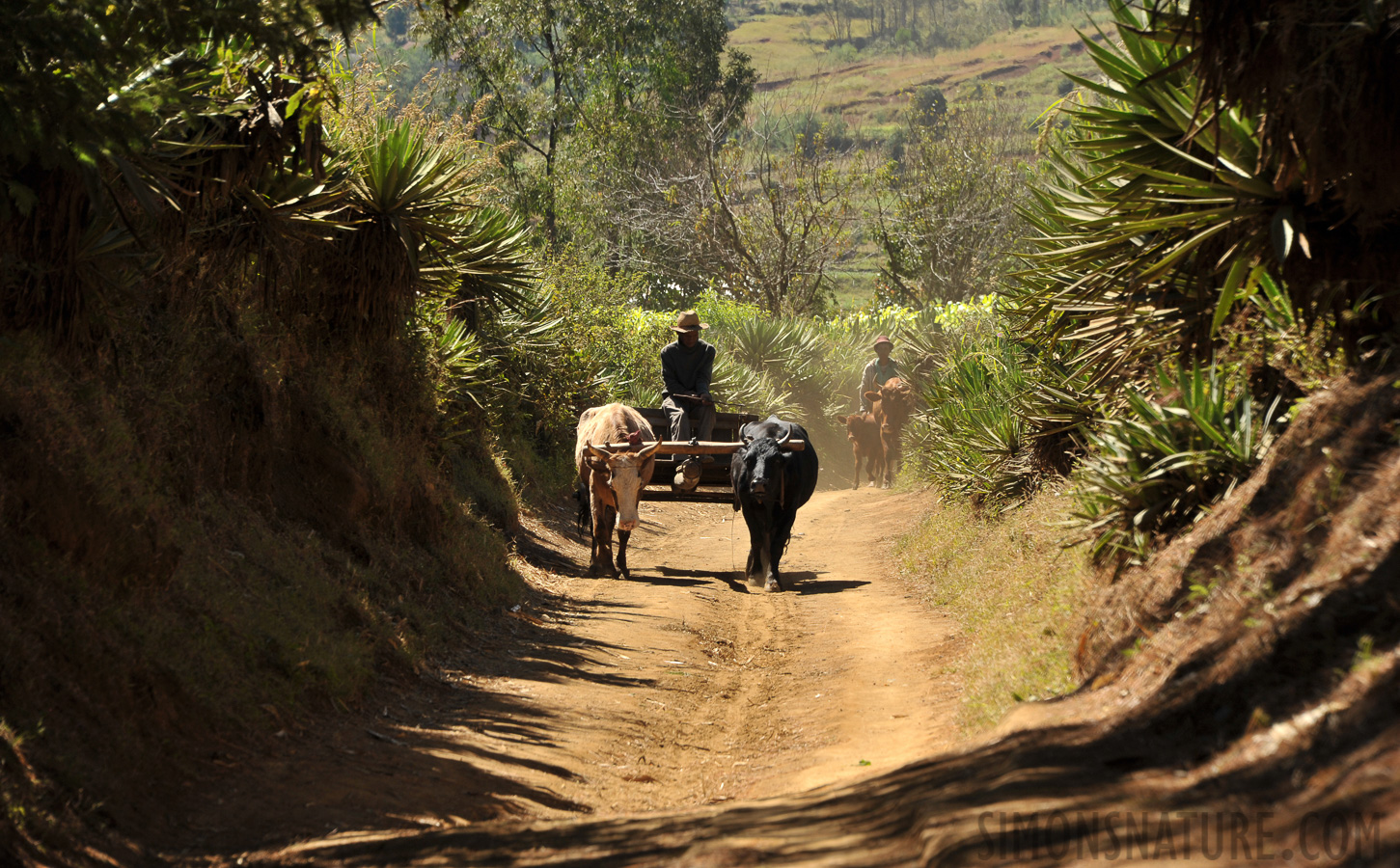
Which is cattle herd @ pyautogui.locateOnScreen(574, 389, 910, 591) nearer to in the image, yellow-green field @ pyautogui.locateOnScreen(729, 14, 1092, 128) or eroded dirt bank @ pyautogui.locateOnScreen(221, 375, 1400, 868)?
eroded dirt bank @ pyautogui.locateOnScreen(221, 375, 1400, 868)

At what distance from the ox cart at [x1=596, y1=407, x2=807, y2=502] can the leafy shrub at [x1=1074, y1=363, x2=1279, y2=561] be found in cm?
569

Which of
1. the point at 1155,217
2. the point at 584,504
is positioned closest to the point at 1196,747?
the point at 1155,217

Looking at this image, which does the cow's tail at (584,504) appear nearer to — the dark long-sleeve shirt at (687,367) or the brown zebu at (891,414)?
the dark long-sleeve shirt at (687,367)

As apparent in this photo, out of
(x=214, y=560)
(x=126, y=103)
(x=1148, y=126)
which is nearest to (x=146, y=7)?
(x=126, y=103)

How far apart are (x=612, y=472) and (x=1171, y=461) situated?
6619mm

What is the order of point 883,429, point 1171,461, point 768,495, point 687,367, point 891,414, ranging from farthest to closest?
point 883,429 < point 891,414 < point 687,367 < point 768,495 < point 1171,461

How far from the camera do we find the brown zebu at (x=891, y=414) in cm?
2341

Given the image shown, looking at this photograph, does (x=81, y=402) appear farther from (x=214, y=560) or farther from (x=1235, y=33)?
(x=1235, y=33)

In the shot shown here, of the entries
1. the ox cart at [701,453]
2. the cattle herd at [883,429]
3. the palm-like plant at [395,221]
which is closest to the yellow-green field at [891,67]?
the cattle herd at [883,429]

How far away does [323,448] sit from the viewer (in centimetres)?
972

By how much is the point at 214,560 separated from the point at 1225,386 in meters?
6.35

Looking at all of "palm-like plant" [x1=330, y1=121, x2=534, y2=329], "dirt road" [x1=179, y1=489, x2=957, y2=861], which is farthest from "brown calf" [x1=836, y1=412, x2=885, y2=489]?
"palm-like plant" [x1=330, y1=121, x2=534, y2=329]

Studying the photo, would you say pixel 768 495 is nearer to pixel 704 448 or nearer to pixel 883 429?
pixel 704 448

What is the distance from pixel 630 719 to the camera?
769 cm
